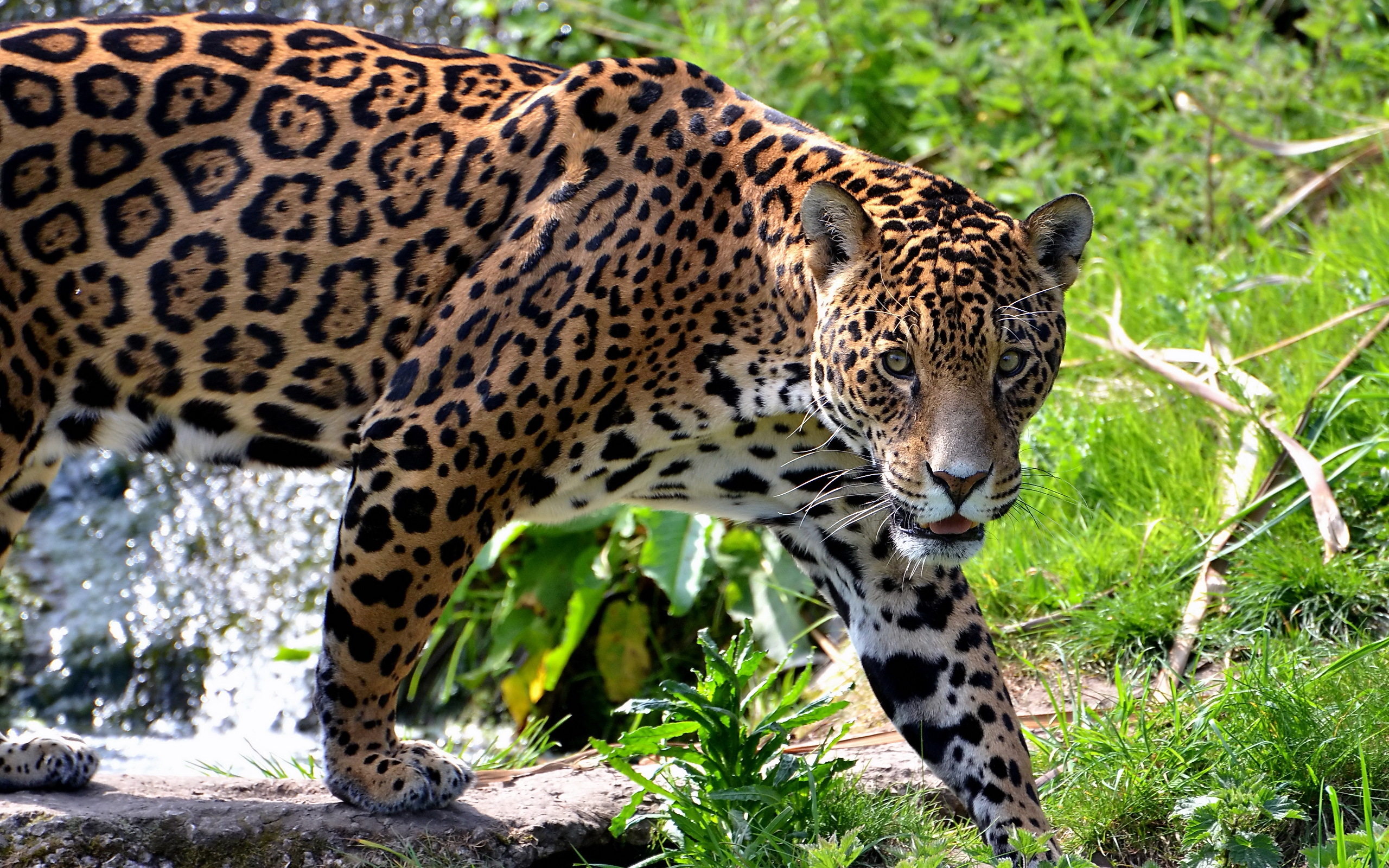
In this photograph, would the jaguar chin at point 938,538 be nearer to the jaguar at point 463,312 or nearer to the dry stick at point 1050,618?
the jaguar at point 463,312

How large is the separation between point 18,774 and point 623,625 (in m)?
3.43

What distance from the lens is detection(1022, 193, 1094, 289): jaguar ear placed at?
473 cm

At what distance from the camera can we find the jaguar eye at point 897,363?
4.53 meters

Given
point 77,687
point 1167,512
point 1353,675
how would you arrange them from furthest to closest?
1. point 77,687
2. point 1167,512
3. point 1353,675

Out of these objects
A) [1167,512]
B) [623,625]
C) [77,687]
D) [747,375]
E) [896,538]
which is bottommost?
[77,687]

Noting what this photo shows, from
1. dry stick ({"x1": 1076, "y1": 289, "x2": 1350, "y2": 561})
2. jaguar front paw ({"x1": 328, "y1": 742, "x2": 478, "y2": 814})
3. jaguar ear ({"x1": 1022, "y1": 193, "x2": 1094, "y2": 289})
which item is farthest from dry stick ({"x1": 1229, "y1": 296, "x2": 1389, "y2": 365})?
jaguar front paw ({"x1": 328, "y1": 742, "x2": 478, "y2": 814})

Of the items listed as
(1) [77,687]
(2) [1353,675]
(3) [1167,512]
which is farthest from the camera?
(1) [77,687]

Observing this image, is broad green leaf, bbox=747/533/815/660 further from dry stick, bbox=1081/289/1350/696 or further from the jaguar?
the jaguar

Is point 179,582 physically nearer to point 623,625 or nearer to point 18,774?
point 623,625

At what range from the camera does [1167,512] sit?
673 centimetres

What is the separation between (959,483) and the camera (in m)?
4.39

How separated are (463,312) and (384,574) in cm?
92

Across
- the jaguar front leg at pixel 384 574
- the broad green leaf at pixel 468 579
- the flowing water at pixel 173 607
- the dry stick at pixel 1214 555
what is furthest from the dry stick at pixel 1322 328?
the flowing water at pixel 173 607

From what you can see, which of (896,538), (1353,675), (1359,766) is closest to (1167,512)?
(1353,675)
